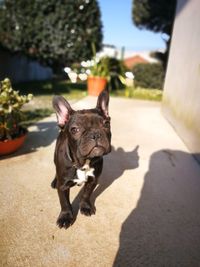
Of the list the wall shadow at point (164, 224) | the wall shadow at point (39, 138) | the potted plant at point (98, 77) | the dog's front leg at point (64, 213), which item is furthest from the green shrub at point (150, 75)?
the dog's front leg at point (64, 213)

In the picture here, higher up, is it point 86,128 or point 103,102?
point 103,102

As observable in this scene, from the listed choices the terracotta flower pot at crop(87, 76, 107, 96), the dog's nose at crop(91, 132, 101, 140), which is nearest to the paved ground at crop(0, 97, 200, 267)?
the dog's nose at crop(91, 132, 101, 140)

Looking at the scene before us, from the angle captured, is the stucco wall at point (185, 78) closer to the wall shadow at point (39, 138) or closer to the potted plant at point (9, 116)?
the wall shadow at point (39, 138)

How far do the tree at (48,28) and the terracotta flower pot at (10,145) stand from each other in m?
6.17

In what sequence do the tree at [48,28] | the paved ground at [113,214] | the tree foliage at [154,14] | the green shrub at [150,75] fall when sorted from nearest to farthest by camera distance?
the paved ground at [113,214], the tree at [48,28], the tree foliage at [154,14], the green shrub at [150,75]

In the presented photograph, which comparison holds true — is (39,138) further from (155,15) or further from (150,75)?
(155,15)

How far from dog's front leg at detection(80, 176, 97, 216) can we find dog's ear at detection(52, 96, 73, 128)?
24.1 inches

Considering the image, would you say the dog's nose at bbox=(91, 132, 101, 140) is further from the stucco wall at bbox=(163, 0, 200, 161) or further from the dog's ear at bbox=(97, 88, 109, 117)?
the stucco wall at bbox=(163, 0, 200, 161)

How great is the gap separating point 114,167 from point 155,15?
1211 centimetres

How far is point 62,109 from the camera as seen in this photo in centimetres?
235

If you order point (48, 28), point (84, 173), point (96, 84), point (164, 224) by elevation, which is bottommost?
point (96, 84)

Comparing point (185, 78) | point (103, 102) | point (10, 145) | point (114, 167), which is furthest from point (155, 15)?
point (103, 102)

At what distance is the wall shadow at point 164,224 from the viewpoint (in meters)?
2.05

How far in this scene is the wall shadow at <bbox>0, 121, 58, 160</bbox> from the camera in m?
4.03
